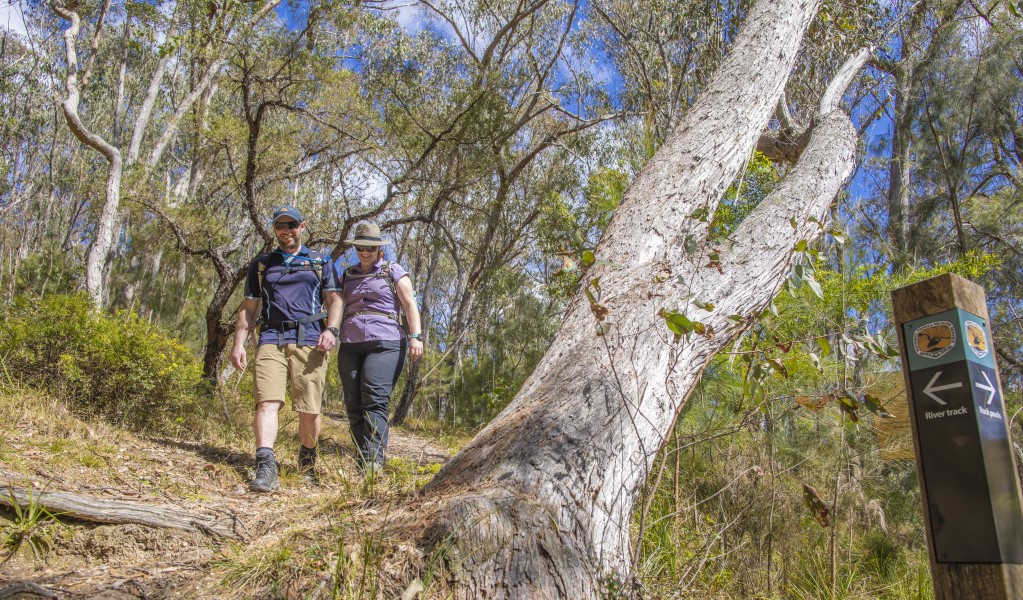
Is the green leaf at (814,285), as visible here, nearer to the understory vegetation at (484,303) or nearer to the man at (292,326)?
the understory vegetation at (484,303)

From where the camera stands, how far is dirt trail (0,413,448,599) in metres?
1.71

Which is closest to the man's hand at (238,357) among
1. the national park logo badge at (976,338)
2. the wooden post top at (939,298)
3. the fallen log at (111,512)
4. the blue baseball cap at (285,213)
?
the blue baseball cap at (285,213)

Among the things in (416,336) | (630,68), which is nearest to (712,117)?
(416,336)

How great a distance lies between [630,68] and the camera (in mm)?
10422

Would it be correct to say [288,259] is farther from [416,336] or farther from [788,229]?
[788,229]

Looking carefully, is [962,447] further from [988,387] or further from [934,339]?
[934,339]

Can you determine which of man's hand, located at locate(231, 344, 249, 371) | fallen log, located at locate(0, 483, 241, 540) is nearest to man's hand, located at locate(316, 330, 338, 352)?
man's hand, located at locate(231, 344, 249, 371)

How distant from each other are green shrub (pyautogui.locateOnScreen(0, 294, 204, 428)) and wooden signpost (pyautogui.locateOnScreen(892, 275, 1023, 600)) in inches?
185

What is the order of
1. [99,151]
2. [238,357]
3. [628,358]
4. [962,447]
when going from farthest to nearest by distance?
1. [99,151]
2. [238,357]
3. [628,358]
4. [962,447]

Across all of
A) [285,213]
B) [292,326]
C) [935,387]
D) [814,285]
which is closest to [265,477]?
[292,326]

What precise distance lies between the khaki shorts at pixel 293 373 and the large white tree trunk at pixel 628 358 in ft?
5.23

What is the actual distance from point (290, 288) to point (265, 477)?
107cm

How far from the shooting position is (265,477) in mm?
3105

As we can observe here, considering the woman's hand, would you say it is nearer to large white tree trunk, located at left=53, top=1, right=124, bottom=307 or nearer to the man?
the man
